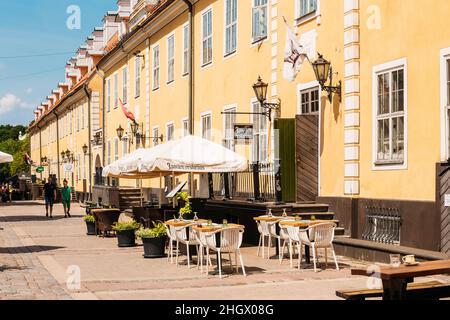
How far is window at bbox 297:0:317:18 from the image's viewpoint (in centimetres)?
1734

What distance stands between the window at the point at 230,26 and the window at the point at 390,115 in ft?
26.7

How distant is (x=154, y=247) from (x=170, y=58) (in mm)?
14558

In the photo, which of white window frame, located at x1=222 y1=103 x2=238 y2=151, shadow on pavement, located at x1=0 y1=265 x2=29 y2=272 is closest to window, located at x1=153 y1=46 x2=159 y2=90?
white window frame, located at x1=222 y1=103 x2=238 y2=151

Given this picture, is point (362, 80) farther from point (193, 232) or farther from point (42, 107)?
point (42, 107)

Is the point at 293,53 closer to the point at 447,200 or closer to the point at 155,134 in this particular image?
the point at 447,200

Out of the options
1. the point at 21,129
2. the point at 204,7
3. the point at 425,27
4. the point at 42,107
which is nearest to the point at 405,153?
the point at 425,27

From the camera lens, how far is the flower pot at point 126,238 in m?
17.8

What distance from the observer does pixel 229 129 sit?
22.4 m

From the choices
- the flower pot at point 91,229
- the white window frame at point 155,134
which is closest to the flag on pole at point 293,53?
the flower pot at point 91,229

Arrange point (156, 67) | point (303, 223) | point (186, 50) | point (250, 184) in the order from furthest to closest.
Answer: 1. point (156, 67)
2. point (186, 50)
3. point (250, 184)
4. point (303, 223)

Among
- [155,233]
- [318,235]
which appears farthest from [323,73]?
[155,233]

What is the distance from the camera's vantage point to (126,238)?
58.6 ft
